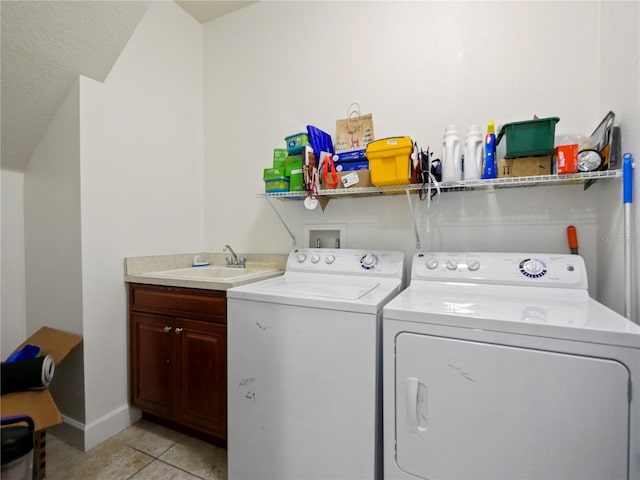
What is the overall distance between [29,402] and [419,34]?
291cm

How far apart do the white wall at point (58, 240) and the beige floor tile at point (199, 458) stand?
1.88ft

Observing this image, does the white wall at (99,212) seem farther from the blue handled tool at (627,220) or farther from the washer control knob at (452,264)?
the blue handled tool at (627,220)

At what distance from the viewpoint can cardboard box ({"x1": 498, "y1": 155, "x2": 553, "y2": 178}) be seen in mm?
1321

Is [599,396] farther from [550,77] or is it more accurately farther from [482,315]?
[550,77]

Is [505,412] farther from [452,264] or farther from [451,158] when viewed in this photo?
[451,158]

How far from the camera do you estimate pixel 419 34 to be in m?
1.74

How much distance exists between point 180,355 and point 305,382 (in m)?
0.91

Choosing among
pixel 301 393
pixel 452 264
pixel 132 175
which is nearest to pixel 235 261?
pixel 132 175

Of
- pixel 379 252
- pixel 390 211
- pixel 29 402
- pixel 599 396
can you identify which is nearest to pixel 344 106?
pixel 390 211

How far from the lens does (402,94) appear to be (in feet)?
5.90

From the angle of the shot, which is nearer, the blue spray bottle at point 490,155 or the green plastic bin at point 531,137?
the green plastic bin at point 531,137

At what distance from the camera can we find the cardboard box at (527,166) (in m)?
1.32

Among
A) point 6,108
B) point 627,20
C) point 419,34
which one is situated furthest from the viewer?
point 419,34

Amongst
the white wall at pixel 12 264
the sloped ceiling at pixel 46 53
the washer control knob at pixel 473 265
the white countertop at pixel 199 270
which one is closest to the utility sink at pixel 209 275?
the white countertop at pixel 199 270
